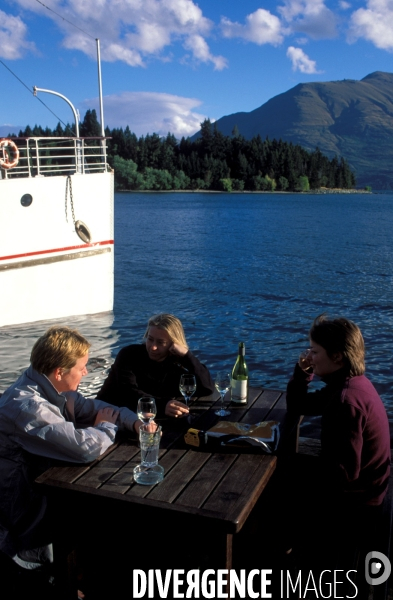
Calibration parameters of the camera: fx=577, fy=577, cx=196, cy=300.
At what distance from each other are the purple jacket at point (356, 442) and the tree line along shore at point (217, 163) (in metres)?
137

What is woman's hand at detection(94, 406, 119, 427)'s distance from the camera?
3389 mm

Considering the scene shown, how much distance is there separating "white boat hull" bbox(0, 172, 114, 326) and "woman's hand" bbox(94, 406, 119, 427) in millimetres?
10251

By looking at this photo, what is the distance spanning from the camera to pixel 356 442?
9.44 feet

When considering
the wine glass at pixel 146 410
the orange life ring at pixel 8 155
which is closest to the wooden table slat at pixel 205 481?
the wine glass at pixel 146 410

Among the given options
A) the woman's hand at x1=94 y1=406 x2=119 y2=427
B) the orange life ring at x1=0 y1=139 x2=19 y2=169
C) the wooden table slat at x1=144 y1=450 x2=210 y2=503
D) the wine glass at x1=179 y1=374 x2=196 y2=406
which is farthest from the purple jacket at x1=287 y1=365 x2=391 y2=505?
the orange life ring at x1=0 y1=139 x2=19 y2=169

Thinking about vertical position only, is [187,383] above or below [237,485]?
above

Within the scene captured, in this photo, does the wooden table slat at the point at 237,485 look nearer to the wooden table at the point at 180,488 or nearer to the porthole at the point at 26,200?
the wooden table at the point at 180,488

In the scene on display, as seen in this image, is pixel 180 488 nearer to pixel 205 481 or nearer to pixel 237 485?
pixel 205 481

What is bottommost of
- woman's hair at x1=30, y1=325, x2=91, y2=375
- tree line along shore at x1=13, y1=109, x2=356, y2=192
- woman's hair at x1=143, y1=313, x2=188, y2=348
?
woman's hair at x1=143, y1=313, x2=188, y2=348

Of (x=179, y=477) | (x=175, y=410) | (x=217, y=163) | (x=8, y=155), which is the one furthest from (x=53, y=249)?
(x=217, y=163)

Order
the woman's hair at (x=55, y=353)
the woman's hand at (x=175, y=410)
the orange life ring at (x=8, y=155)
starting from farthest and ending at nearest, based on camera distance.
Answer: the orange life ring at (x=8, y=155) < the woman's hand at (x=175, y=410) < the woman's hair at (x=55, y=353)

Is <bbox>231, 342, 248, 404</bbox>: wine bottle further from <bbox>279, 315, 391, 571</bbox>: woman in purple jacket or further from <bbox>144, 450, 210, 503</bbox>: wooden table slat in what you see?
<bbox>144, 450, 210, 503</bbox>: wooden table slat

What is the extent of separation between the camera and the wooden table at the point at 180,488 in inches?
98.7

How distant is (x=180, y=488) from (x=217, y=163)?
15942 centimetres
